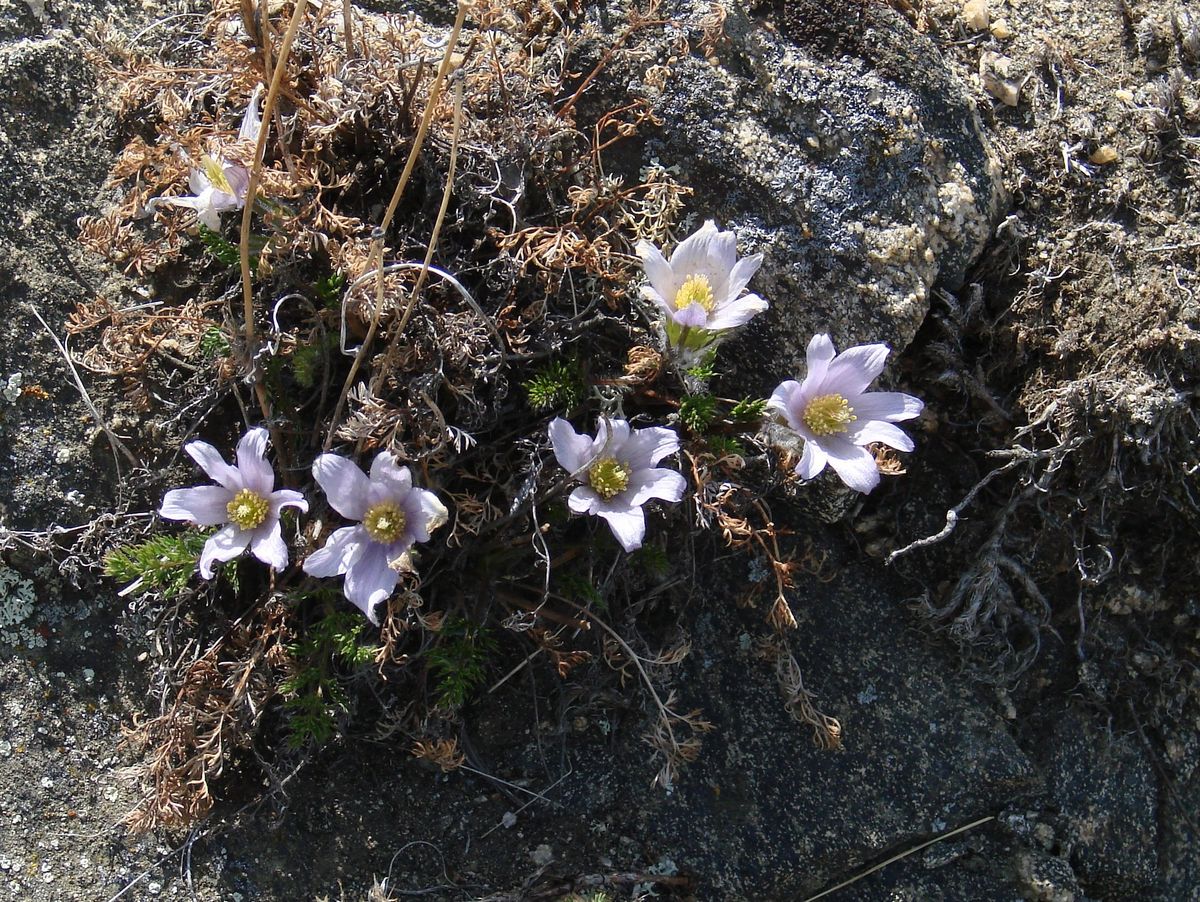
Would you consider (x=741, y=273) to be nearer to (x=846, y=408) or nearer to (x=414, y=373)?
(x=846, y=408)

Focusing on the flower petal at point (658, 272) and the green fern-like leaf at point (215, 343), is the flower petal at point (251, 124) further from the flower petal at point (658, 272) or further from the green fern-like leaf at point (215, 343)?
the flower petal at point (658, 272)

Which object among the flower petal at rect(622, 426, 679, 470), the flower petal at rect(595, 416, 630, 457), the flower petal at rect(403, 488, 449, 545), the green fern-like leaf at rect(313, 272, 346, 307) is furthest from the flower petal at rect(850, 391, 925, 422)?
the green fern-like leaf at rect(313, 272, 346, 307)

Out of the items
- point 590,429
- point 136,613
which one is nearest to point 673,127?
point 590,429

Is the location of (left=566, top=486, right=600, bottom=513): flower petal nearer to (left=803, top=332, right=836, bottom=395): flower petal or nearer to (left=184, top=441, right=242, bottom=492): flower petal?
(left=803, top=332, right=836, bottom=395): flower petal

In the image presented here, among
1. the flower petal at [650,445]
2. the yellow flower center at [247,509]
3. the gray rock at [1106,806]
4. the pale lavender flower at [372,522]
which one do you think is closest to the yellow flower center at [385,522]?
the pale lavender flower at [372,522]

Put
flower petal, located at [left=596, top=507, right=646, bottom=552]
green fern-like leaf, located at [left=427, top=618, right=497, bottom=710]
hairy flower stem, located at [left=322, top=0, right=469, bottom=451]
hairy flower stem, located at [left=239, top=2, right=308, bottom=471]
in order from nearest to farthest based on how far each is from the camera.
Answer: hairy flower stem, located at [left=239, top=2, right=308, bottom=471] → hairy flower stem, located at [left=322, top=0, right=469, bottom=451] → flower petal, located at [left=596, top=507, right=646, bottom=552] → green fern-like leaf, located at [left=427, top=618, right=497, bottom=710]

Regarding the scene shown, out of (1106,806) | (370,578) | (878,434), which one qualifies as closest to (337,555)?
(370,578)

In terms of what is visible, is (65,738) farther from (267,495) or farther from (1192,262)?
(1192,262)
